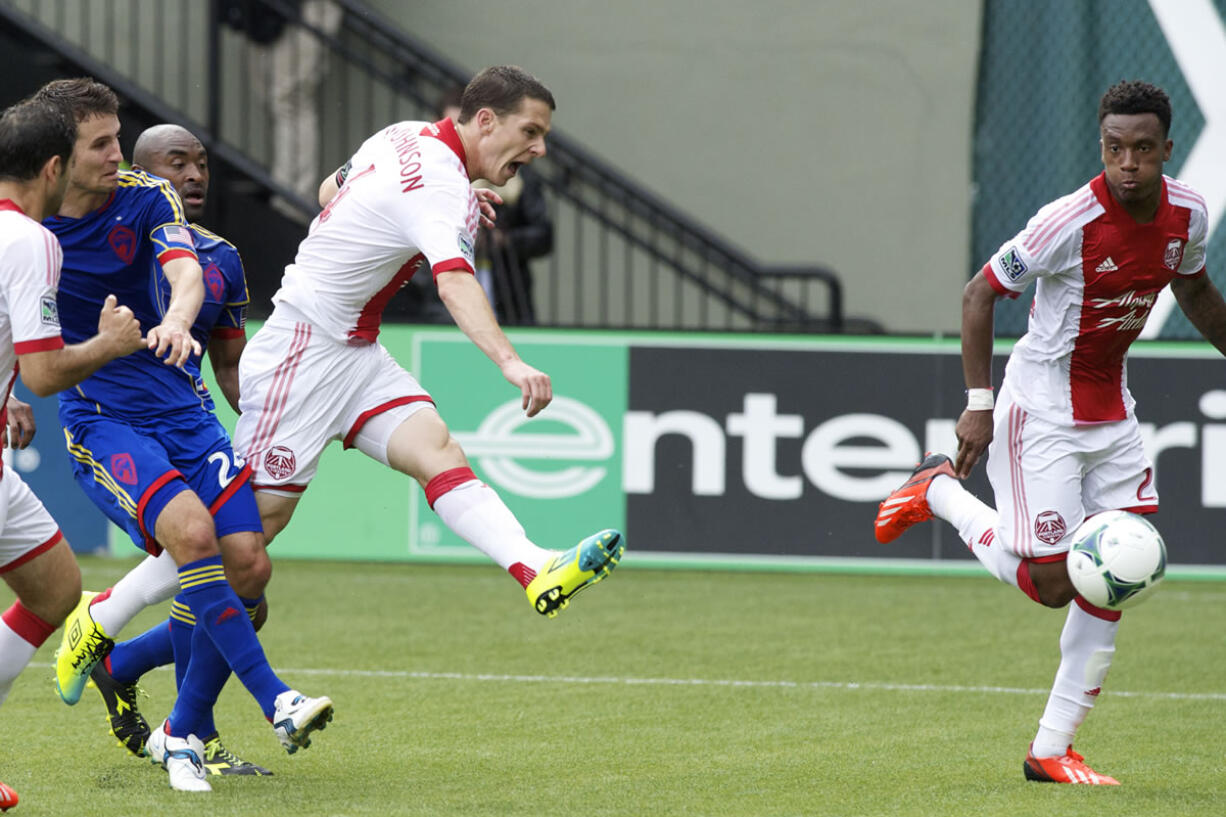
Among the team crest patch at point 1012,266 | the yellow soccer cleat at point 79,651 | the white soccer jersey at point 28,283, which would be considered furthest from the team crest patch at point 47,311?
the team crest patch at point 1012,266

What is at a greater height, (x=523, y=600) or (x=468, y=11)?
(x=468, y=11)

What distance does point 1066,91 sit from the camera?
42.1ft

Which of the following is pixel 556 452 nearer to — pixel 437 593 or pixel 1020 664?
pixel 437 593

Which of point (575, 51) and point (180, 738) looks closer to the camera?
point (180, 738)

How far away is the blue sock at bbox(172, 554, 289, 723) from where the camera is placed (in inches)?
200

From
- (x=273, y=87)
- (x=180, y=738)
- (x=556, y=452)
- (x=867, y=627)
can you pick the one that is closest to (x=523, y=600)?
(x=556, y=452)

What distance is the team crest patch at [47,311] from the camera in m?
4.44

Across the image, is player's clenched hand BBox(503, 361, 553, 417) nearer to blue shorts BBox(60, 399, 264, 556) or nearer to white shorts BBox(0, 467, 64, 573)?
blue shorts BBox(60, 399, 264, 556)

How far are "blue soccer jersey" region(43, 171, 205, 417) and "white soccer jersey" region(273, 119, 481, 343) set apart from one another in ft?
1.31

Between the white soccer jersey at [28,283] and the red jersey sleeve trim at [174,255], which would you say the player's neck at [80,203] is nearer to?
the red jersey sleeve trim at [174,255]

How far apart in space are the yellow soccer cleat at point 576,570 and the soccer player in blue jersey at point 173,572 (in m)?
1.16

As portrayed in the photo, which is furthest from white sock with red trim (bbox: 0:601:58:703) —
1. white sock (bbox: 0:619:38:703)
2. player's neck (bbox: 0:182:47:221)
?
player's neck (bbox: 0:182:47:221)

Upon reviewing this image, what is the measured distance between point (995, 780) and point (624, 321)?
335 inches

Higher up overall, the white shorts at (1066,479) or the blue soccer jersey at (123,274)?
the blue soccer jersey at (123,274)
